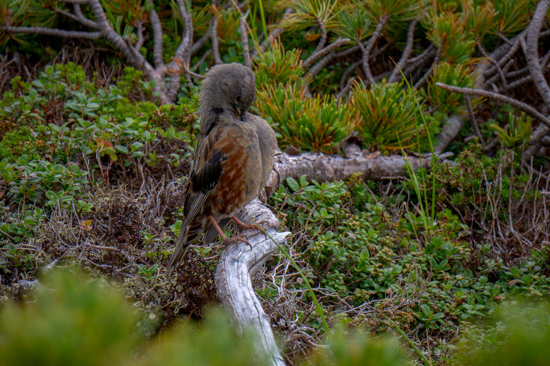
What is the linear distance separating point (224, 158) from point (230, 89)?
0.51m

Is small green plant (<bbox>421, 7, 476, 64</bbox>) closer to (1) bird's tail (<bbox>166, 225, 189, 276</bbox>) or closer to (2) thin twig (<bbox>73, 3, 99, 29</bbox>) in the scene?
(1) bird's tail (<bbox>166, 225, 189, 276</bbox>)

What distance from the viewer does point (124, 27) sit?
577cm

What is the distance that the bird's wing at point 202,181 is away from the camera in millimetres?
3123

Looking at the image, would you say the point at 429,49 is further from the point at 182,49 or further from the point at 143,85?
the point at 143,85

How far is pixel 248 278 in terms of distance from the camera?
264 centimetres

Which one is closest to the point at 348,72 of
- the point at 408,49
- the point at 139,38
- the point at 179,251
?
the point at 408,49

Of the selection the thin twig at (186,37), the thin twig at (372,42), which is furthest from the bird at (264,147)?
the thin twig at (186,37)

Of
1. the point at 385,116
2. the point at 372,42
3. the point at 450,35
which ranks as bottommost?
the point at 385,116

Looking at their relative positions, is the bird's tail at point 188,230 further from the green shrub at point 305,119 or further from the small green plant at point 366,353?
the small green plant at point 366,353

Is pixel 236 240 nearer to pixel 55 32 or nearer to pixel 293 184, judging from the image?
pixel 293 184

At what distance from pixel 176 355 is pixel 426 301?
9.42 feet

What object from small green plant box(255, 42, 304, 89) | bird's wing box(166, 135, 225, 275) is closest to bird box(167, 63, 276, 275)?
bird's wing box(166, 135, 225, 275)

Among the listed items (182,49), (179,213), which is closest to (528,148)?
(179,213)

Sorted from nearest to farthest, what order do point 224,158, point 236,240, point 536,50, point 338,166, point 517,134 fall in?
point 236,240 → point 224,158 → point 338,166 → point 517,134 → point 536,50
